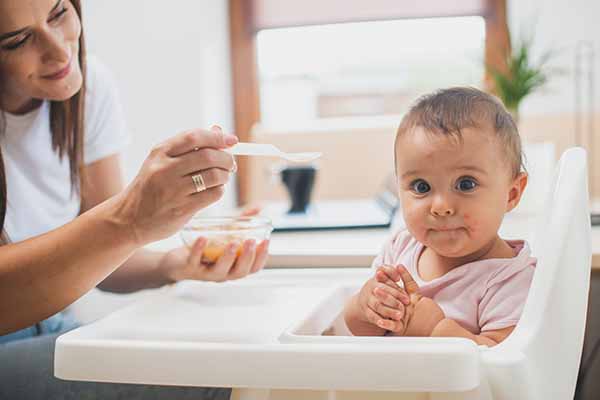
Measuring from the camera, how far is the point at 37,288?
0.86 m

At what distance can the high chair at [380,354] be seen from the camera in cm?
62

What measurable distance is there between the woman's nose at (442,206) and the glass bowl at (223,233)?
342 millimetres

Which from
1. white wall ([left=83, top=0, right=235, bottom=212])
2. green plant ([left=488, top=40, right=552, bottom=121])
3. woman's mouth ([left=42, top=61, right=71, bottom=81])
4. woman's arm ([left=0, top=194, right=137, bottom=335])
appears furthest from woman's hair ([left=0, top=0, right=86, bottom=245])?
green plant ([left=488, top=40, right=552, bottom=121])

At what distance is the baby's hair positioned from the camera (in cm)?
80

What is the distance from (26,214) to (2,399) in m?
0.37

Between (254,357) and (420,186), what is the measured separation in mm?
290

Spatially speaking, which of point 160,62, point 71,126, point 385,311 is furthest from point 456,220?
point 160,62

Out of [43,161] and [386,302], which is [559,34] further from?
[386,302]

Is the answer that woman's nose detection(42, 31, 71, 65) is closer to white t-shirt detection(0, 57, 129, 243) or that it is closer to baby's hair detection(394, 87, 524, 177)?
white t-shirt detection(0, 57, 129, 243)

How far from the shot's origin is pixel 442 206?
79 centimetres

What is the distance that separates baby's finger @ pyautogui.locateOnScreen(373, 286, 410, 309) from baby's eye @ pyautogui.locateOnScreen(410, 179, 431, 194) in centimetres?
12

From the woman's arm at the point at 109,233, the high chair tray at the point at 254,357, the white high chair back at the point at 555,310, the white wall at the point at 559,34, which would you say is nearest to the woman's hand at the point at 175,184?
the woman's arm at the point at 109,233

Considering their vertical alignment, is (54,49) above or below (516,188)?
above

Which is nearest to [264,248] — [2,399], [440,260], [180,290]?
[180,290]
